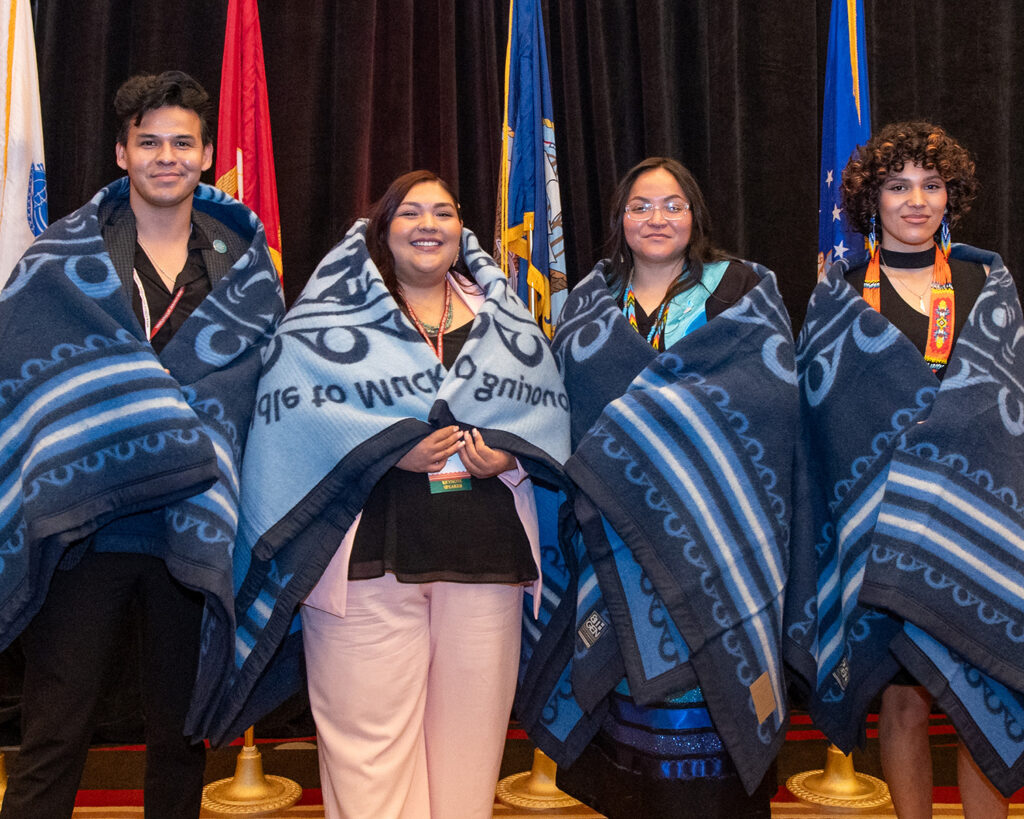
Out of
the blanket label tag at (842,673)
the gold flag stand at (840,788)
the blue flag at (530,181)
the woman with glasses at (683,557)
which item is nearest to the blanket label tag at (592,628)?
the woman with glasses at (683,557)

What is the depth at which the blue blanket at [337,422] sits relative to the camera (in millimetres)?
2023

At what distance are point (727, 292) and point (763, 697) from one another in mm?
Answer: 882

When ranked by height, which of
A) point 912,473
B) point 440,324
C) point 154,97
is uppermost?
point 154,97

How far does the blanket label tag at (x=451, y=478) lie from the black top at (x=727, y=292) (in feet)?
1.76

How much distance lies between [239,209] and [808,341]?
1.37m

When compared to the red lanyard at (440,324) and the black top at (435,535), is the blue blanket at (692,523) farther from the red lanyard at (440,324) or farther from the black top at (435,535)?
the red lanyard at (440,324)

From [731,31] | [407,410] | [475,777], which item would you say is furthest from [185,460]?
[731,31]

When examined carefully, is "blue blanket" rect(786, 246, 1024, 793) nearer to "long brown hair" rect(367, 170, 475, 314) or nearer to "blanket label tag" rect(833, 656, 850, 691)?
"blanket label tag" rect(833, 656, 850, 691)

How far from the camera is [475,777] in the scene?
2.10 metres

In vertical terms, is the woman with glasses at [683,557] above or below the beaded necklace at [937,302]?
below

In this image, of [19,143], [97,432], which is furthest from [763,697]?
[19,143]

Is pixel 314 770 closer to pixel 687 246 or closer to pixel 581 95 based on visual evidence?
pixel 687 246

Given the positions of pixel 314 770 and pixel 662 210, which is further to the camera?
pixel 314 770

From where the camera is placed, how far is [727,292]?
2246 mm
